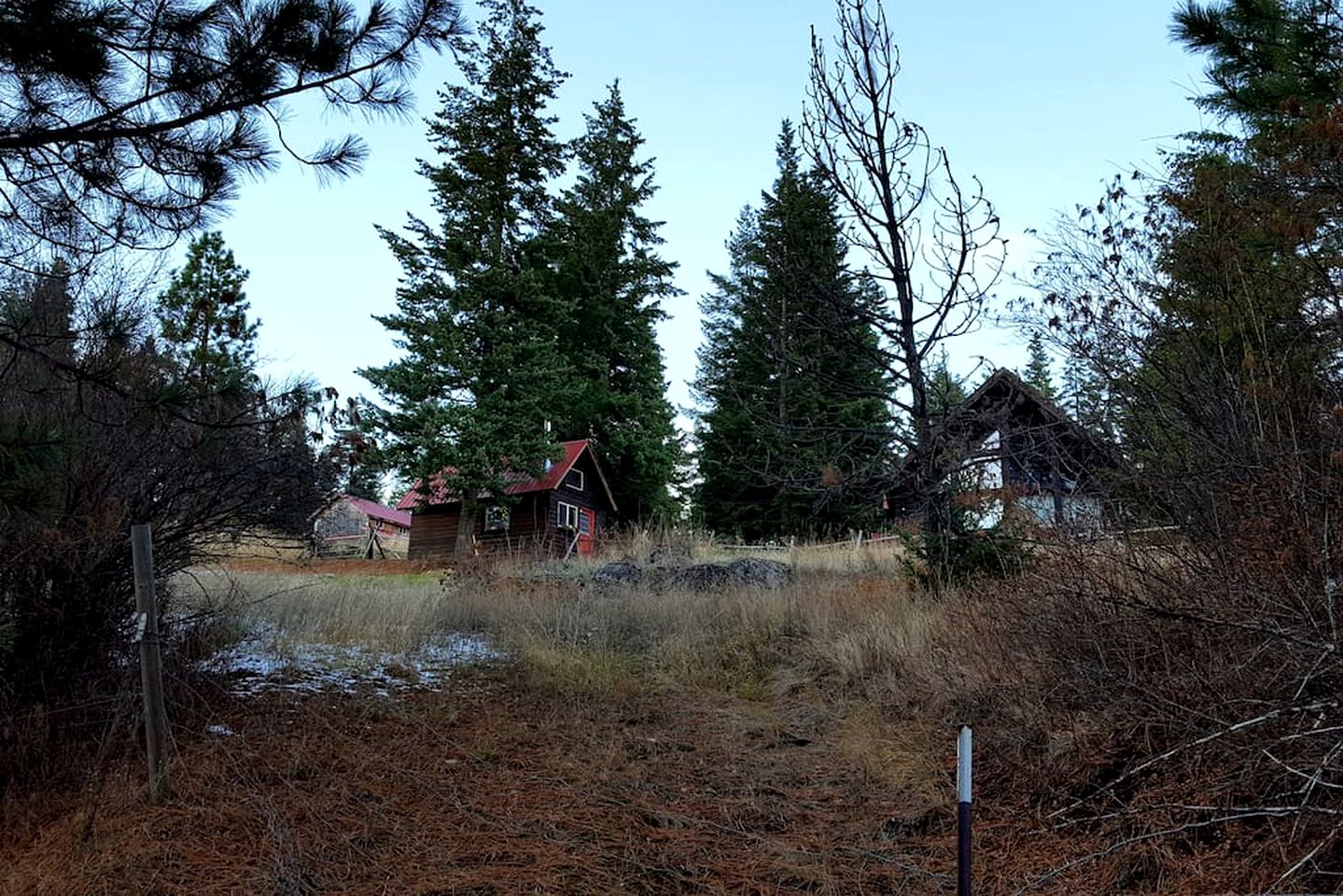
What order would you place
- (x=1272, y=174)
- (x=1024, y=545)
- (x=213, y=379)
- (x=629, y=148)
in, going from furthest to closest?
1. (x=629, y=148)
2. (x=1024, y=545)
3. (x=1272, y=174)
4. (x=213, y=379)

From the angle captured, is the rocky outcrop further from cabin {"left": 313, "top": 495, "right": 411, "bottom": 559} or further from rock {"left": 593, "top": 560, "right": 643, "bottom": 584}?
cabin {"left": 313, "top": 495, "right": 411, "bottom": 559}

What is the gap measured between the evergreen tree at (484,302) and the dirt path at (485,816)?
51.5ft

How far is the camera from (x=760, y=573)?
11.0 m

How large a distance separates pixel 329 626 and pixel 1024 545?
238 inches

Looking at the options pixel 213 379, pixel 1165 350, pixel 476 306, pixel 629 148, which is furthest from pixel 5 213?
pixel 629 148

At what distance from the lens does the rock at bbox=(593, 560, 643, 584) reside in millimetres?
11023

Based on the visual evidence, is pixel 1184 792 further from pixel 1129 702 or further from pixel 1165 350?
pixel 1165 350

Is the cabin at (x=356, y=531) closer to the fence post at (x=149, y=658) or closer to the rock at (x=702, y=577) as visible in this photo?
the fence post at (x=149, y=658)

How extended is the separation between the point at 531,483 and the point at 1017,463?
63.2 ft

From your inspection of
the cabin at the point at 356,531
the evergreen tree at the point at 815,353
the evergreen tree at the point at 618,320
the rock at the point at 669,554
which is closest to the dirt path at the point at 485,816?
the cabin at the point at 356,531

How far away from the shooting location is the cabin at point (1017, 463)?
5473mm

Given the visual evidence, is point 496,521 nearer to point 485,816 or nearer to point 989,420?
point 989,420

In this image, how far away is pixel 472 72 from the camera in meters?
23.5

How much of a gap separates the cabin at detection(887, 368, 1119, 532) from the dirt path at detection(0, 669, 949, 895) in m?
1.97
